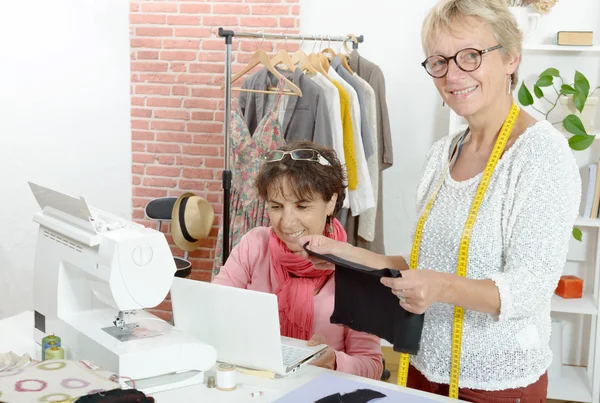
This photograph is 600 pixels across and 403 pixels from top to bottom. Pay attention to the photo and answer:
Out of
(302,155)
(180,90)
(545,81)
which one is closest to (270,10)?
(180,90)

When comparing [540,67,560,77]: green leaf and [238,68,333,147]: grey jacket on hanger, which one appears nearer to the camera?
[238,68,333,147]: grey jacket on hanger

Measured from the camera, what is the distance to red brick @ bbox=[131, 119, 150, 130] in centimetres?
485

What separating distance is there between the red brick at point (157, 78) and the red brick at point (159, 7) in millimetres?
405

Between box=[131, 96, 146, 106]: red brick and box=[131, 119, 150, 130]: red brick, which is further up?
box=[131, 96, 146, 106]: red brick

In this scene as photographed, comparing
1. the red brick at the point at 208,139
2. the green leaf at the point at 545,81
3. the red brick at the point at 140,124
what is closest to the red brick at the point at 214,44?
the red brick at the point at 208,139

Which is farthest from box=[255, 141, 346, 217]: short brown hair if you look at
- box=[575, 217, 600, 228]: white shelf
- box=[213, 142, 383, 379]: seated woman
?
box=[575, 217, 600, 228]: white shelf

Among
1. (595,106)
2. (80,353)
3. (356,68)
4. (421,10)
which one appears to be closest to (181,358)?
(80,353)

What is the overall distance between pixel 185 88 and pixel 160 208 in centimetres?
90

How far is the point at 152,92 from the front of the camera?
480cm

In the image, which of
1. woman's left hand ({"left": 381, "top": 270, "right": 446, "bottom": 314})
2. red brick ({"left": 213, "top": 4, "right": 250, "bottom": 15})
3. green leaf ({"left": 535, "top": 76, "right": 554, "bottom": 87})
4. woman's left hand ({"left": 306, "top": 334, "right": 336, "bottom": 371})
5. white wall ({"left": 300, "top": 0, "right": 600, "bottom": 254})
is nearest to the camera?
woman's left hand ({"left": 381, "top": 270, "right": 446, "bottom": 314})

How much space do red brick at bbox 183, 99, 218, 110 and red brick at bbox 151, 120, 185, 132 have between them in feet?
0.46

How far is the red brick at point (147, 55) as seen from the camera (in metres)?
4.74

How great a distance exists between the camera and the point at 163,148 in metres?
4.84

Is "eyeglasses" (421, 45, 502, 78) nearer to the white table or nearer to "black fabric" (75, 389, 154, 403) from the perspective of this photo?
the white table
